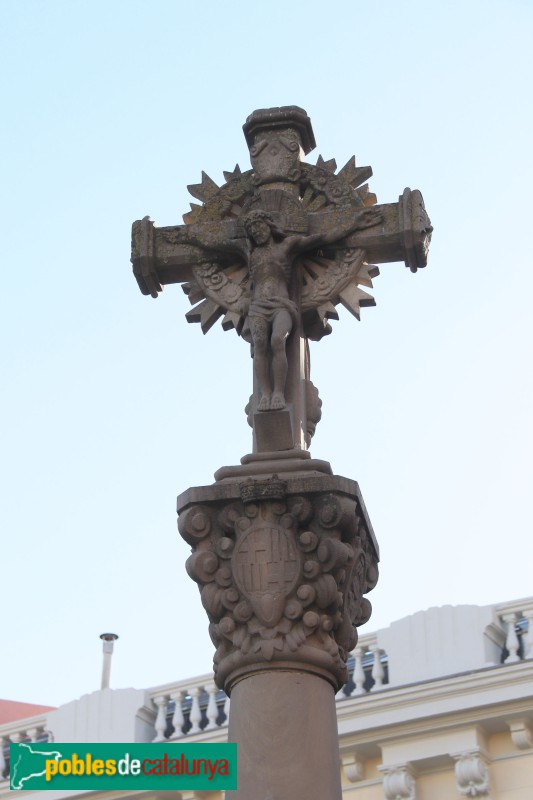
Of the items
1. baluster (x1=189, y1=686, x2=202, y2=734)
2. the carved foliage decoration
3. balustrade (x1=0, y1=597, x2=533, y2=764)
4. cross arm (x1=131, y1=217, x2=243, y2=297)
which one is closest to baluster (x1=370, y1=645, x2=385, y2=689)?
balustrade (x1=0, y1=597, x2=533, y2=764)

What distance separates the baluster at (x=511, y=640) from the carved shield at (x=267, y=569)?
32.2 feet

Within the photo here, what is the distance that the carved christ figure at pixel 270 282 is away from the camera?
10.4m

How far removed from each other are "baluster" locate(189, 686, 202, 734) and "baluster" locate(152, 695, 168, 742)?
0.36 metres

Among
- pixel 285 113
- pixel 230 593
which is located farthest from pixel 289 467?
pixel 285 113

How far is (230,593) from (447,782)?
10.0 metres

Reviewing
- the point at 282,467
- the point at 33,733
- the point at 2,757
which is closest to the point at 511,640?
the point at 33,733

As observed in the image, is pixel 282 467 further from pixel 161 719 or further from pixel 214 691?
pixel 161 719

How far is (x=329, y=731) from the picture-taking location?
9242 mm

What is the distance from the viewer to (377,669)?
1972cm

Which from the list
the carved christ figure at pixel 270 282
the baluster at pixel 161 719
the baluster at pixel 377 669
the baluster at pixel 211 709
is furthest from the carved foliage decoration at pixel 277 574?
the baluster at pixel 161 719

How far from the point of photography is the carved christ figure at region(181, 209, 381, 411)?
410 inches

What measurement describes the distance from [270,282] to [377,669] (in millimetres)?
9791

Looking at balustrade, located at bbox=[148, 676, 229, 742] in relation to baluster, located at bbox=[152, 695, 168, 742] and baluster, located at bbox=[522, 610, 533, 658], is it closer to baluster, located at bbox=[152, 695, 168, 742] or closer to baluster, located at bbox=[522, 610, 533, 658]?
baluster, located at bbox=[152, 695, 168, 742]

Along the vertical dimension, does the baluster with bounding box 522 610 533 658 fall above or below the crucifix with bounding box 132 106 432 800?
above
